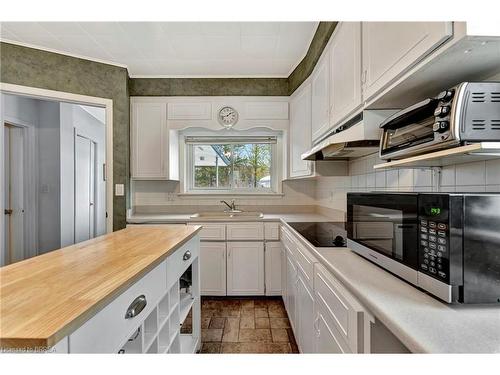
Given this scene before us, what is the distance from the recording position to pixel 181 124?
119 inches

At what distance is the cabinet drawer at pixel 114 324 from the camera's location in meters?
0.63

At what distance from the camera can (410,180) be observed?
4.91 feet

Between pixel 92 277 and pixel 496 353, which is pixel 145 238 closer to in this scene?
pixel 92 277

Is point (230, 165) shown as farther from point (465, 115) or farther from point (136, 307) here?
point (465, 115)

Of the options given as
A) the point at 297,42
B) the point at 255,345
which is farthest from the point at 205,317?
the point at 297,42

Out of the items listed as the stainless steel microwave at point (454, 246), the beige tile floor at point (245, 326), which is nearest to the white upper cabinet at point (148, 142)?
the beige tile floor at point (245, 326)

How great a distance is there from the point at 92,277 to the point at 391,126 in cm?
129

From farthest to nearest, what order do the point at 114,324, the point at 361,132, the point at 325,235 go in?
the point at 325,235
the point at 361,132
the point at 114,324

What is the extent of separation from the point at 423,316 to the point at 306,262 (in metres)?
0.85

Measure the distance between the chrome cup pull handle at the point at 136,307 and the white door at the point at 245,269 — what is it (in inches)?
70.2

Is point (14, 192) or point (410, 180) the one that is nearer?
point (410, 180)

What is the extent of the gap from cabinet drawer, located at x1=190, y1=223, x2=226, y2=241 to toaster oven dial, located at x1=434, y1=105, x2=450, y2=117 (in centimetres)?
217

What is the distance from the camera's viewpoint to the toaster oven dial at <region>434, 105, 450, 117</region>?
30.9 inches

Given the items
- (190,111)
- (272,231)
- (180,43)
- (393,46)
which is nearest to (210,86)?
(190,111)
